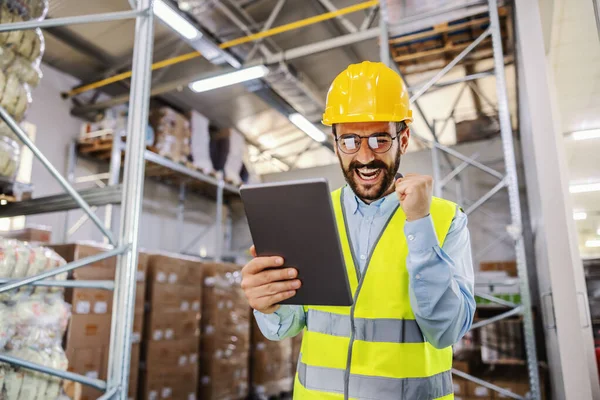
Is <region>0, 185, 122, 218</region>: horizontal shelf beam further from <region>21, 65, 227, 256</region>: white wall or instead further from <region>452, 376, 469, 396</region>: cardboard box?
<region>21, 65, 227, 256</region>: white wall

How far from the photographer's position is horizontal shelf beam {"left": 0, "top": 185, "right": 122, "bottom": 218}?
283 centimetres

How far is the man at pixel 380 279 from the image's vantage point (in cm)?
143

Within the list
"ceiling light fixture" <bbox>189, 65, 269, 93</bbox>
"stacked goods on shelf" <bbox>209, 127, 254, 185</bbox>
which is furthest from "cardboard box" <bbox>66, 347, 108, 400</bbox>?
"stacked goods on shelf" <bbox>209, 127, 254, 185</bbox>

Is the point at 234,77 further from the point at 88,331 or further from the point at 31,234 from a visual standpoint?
the point at 88,331

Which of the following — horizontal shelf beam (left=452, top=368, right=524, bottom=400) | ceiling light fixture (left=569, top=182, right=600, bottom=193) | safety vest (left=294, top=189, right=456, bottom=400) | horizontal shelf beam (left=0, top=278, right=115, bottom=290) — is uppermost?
ceiling light fixture (left=569, top=182, right=600, bottom=193)

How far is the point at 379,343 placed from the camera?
1584 millimetres

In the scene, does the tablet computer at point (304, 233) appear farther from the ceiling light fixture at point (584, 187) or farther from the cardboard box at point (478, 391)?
the cardboard box at point (478, 391)

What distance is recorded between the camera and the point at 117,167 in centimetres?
798

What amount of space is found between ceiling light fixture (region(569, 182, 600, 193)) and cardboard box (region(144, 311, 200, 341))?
5.10 metres

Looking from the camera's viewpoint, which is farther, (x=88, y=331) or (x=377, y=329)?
(x=88, y=331)

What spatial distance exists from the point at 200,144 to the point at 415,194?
8.30 metres

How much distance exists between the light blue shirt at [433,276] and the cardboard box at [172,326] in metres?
4.79

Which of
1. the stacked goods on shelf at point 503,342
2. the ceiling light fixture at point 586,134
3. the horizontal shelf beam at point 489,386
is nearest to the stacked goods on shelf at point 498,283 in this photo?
the stacked goods on shelf at point 503,342

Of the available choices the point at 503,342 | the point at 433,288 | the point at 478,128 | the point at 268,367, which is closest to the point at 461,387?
the point at 503,342
